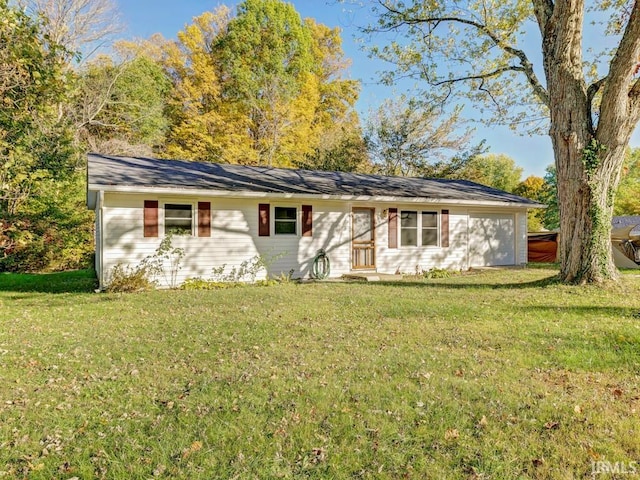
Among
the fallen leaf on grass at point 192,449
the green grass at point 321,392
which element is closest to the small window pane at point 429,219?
the green grass at point 321,392

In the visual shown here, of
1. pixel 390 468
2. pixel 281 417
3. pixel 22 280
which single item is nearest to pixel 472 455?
pixel 390 468

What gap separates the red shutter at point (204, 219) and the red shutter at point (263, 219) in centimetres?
138

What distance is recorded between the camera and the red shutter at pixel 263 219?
A: 36.4 ft

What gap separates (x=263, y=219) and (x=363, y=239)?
3298mm

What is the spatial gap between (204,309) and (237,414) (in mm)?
4309

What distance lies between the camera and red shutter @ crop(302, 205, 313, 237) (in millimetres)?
11562

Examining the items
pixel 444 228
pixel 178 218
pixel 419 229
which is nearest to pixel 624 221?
pixel 444 228

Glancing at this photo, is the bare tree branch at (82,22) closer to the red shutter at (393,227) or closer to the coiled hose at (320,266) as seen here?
the coiled hose at (320,266)

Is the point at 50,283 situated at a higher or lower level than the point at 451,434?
higher

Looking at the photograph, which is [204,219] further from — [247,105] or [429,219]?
[247,105]

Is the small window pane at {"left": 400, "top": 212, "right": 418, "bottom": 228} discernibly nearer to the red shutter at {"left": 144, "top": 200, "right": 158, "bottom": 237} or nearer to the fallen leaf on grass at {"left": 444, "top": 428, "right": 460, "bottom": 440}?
the red shutter at {"left": 144, "top": 200, "right": 158, "bottom": 237}

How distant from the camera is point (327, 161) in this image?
23297 mm

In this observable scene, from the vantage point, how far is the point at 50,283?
11.1m

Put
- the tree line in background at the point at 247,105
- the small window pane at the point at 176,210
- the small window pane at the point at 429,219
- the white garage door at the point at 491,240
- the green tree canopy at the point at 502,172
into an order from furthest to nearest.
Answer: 1. the green tree canopy at the point at 502,172
2. the tree line in background at the point at 247,105
3. the white garage door at the point at 491,240
4. the small window pane at the point at 429,219
5. the small window pane at the point at 176,210
